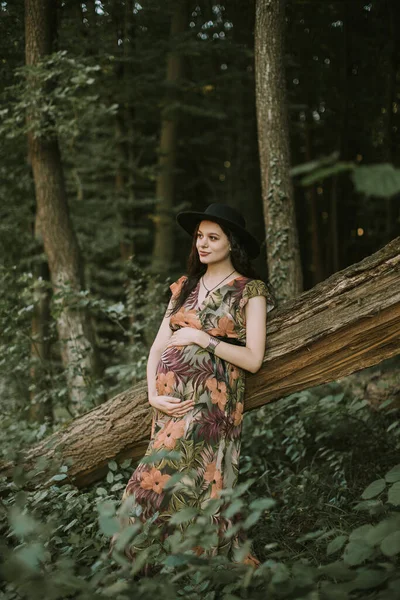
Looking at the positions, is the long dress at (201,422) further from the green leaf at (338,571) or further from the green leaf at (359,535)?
the green leaf at (338,571)

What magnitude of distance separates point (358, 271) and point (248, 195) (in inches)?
399

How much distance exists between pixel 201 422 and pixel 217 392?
8.1 inches

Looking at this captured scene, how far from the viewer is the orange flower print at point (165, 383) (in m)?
3.61

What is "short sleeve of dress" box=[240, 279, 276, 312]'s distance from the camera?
3656 mm

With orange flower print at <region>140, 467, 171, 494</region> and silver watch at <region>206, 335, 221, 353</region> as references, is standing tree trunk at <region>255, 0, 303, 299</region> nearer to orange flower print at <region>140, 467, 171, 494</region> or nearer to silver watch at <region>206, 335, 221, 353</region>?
silver watch at <region>206, 335, 221, 353</region>

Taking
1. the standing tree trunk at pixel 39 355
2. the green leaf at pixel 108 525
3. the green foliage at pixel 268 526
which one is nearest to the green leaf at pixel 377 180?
the green foliage at pixel 268 526

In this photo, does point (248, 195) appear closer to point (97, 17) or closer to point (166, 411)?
point (97, 17)

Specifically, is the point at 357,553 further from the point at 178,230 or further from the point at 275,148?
the point at 178,230

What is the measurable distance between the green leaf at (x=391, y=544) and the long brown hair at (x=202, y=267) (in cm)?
186

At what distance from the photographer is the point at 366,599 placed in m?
2.03

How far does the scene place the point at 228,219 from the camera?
3729 mm

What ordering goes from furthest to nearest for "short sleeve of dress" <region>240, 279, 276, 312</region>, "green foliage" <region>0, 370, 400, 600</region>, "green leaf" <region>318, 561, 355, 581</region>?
1. "short sleeve of dress" <region>240, 279, 276, 312</region>
2. "green leaf" <region>318, 561, 355, 581</region>
3. "green foliage" <region>0, 370, 400, 600</region>

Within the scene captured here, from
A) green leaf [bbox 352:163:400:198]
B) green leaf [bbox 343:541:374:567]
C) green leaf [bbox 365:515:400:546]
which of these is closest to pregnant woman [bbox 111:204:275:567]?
green leaf [bbox 343:541:374:567]

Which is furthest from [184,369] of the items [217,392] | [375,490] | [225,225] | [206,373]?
[375,490]
